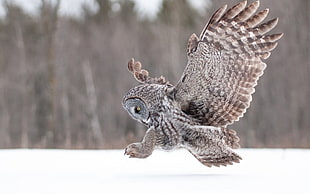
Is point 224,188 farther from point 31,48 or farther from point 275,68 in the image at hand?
point 31,48

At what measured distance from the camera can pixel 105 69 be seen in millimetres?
19578

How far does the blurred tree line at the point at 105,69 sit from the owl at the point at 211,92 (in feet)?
32.3

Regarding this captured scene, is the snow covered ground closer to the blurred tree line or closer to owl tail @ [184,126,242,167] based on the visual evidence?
owl tail @ [184,126,242,167]

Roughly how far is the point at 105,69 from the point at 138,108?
15.1 meters

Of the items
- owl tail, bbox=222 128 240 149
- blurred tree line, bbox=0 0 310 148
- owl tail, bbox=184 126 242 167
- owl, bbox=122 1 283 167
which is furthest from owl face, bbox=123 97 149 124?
blurred tree line, bbox=0 0 310 148

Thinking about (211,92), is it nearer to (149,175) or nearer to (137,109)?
(137,109)

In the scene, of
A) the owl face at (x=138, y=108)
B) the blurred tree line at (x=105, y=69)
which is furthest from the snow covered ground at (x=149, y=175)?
the blurred tree line at (x=105, y=69)

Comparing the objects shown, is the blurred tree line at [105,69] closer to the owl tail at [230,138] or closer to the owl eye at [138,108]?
the owl tail at [230,138]

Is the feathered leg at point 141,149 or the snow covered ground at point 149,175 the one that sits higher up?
the feathered leg at point 141,149

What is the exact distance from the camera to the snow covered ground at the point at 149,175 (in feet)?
11.4

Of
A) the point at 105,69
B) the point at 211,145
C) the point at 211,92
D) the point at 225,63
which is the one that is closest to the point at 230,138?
the point at 211,145

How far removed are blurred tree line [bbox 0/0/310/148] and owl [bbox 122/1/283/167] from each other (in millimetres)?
9845

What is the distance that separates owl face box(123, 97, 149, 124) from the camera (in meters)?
4.60

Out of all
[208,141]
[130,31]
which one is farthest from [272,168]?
[130,31]
